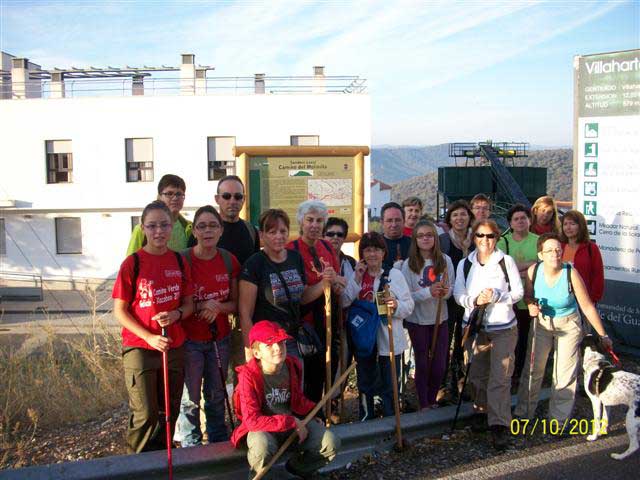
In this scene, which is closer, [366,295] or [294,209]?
[366,295]

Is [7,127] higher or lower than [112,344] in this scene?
higher

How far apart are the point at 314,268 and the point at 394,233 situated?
1.35 meters

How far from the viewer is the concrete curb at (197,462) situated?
363 cm

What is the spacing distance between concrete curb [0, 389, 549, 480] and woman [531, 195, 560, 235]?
283cm

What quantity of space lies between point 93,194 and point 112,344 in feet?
65.1

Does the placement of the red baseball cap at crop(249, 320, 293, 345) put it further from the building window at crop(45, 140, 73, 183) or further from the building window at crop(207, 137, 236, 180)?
the building window at crop(45, 140, 73, 183)

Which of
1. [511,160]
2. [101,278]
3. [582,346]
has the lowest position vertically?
[101,278]

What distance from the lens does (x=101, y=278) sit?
85.7 feet

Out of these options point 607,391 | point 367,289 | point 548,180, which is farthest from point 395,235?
point 548,180

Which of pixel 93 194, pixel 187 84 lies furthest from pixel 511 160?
pixel 93 194

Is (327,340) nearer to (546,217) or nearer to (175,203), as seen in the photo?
(175,203)

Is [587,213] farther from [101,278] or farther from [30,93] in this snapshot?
[30,93]

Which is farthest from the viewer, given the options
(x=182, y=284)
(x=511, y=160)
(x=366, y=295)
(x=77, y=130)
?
(x=511, y=160)

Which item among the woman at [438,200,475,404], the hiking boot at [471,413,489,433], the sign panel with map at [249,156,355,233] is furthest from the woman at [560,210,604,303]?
the sign panel with map at [249,156,355,233]
